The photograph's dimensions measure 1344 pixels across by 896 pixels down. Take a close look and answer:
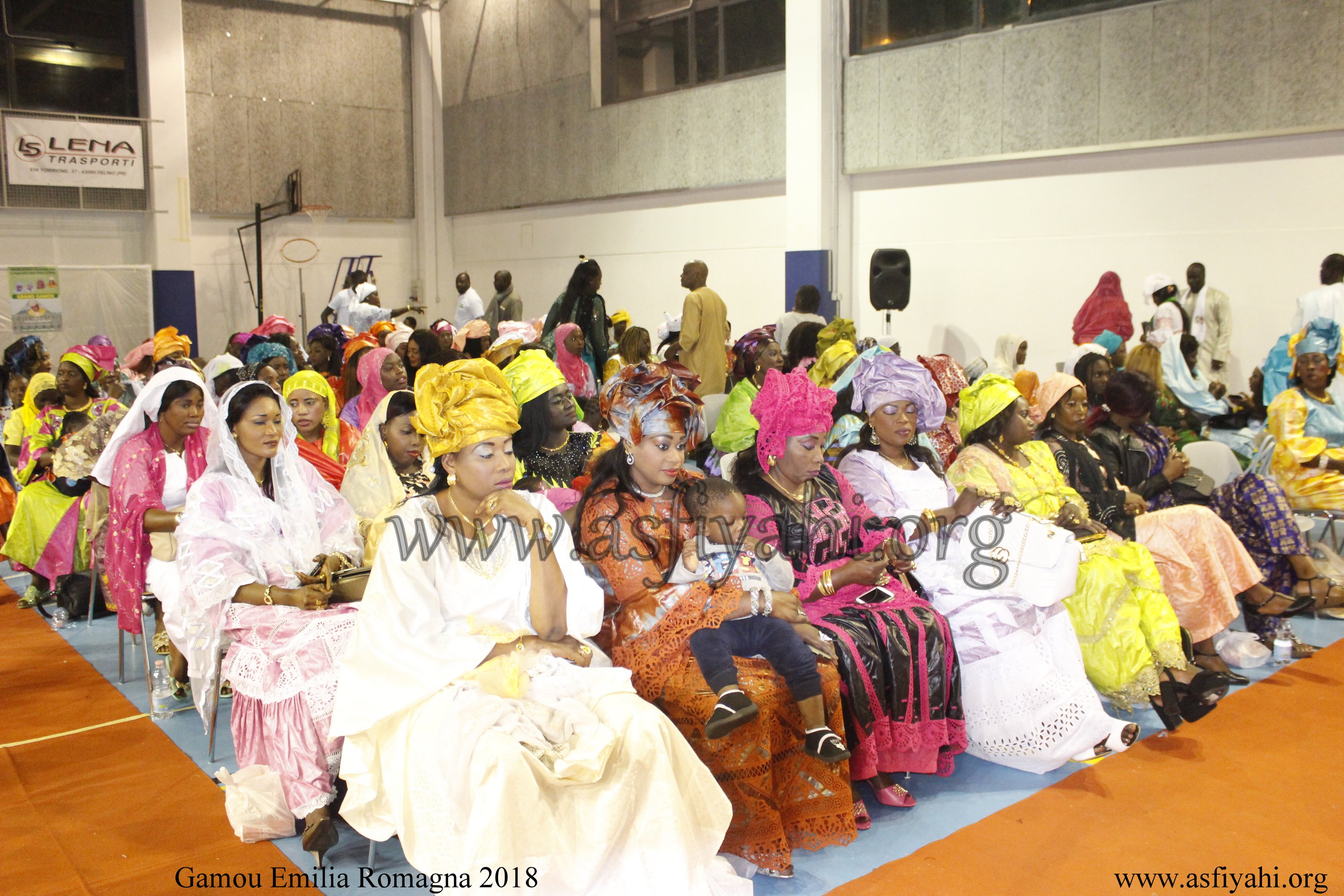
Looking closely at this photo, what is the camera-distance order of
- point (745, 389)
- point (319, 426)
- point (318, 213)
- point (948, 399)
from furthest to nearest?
1. point (318, 213)
2. point (745, 389)
3. point (948, 399)
4. point (319, 426)

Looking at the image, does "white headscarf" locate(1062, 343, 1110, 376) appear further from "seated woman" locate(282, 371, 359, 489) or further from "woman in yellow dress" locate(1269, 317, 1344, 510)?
"seated woman" locate(282, 371, 359, 489)

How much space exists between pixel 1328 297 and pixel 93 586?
8.41 m

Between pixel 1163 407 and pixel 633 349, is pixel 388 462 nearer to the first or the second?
pixel 633 349

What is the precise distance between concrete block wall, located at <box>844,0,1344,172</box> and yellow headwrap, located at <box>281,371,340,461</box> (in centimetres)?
757

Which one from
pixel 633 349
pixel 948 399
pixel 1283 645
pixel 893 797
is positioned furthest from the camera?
pixel 633 349

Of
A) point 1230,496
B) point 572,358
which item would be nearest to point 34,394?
point 572,358

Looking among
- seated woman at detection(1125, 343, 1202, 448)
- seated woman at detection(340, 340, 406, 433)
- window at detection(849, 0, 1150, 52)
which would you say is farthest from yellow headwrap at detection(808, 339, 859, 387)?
window at detection(849, 0, 1150, 52)

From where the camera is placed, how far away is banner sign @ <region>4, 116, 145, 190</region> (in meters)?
12.8

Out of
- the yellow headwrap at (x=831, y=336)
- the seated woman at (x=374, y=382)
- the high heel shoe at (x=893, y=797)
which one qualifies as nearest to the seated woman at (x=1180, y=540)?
the high heel shoe at (x=893, y=797)

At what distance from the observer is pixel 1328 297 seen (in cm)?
816

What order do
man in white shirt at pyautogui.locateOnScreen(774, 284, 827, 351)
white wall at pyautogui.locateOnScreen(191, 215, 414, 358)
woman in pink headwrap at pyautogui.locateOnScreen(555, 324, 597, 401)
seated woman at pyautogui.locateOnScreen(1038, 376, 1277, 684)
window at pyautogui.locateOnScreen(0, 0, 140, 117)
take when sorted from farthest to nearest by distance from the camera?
white wall at pyautogui.locateOnScreen(191, 215, 414, 358)
window at pyautogui.locateOnScreen(0, 0, 140, 117)
man in white shirt at pyautogui.locateOnScreen(774, 284, 827, 351)
woman in pink headwrap at pyautogui.locateOnScreen(555, 324, 597, 401)
seated woman at pyautogui.locateOnScreen(1038, 376, 1277, 684)

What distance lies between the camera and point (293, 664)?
10.2 ft

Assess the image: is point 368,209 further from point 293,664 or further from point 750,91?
point 293,664

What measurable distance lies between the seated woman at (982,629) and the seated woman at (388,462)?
1.60 m
